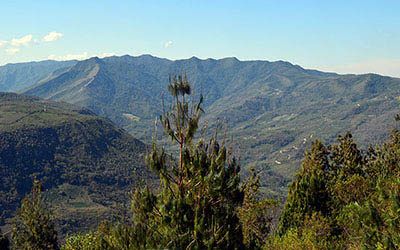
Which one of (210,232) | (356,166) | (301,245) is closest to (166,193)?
(210,232)

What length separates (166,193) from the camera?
97.2ft

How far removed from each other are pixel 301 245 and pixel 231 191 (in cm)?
2798

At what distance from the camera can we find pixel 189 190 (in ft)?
97.8

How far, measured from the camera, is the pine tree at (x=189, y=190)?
28.8 metres

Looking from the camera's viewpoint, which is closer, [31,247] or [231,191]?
[231,191]

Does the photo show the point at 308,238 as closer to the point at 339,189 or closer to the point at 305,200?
the point at 339,189

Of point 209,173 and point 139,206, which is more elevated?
point 209,173

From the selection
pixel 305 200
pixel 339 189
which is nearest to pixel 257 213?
pixel 305 200

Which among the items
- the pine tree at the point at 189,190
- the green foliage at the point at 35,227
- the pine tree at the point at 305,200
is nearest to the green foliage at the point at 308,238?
the pine tree at the point at 305,200

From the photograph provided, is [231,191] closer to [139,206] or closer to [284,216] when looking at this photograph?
[139,206]

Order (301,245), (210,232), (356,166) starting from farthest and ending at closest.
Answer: (356,166) → (301,245) → (210,232)

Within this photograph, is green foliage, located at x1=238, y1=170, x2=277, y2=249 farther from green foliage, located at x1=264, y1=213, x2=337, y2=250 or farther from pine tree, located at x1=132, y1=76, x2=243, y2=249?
pine tree, located at x1=132, y1=76, x2=243, y2=249

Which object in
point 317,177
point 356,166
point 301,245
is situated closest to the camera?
point 301,245

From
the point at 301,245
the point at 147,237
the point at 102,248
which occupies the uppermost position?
the point at 147,237
